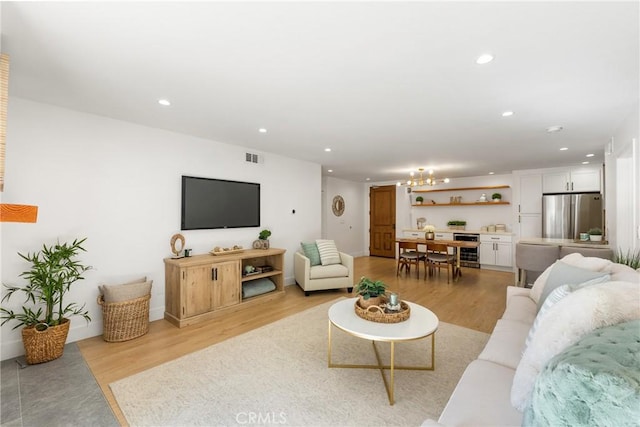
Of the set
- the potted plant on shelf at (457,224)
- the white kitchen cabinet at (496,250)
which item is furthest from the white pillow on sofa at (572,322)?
the potted plant on shelf at (457,224)

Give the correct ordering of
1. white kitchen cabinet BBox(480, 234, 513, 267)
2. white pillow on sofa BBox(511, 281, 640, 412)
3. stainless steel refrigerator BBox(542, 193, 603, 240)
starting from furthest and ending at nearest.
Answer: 1. white kitchen cabinet BBox(480, 234, 513, 267)
2. stainless steel refrigerator BBox(542, 193, 603, 240)
3. white pillow on sofa BBox(511, 281, 640, 412)

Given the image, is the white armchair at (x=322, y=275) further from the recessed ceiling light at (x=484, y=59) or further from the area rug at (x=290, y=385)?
the recessed ceiling light at (x=484, y=59)

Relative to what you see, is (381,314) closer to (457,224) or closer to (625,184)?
(625,184)

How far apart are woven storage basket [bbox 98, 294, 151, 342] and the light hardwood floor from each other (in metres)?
0.08

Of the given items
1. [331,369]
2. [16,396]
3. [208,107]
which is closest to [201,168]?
[208,107]

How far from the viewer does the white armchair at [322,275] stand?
4328mm

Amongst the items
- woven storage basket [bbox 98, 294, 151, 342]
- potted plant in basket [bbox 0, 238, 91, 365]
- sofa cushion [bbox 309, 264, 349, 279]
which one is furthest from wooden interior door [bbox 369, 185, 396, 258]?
potted plant in basket [bbox 0, 238, 91, 365]

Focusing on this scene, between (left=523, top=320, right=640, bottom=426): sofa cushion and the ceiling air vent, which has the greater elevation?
the ceiling air vent

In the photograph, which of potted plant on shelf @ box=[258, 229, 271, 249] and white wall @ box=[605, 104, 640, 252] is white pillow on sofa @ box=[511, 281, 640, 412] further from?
potted plant on shelf @ box=[258, 229, 271, 249]

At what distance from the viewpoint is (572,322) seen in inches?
43.9

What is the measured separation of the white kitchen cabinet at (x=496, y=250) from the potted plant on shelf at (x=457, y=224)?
637 mm

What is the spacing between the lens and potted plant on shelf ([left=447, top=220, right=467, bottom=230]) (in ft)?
23.6

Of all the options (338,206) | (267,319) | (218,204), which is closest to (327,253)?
(267,319)

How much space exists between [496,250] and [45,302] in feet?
25.6
